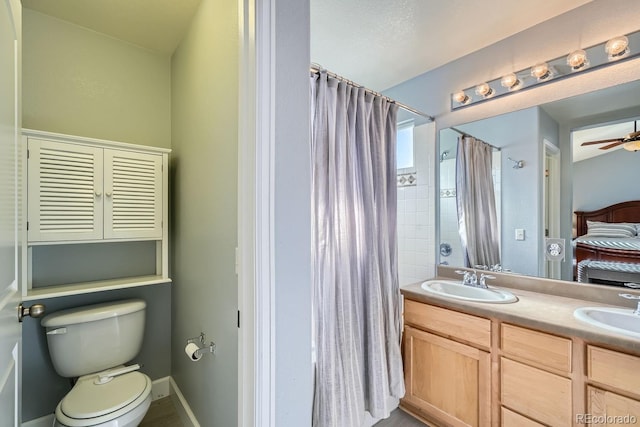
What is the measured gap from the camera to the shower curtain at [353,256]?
55.3 inches

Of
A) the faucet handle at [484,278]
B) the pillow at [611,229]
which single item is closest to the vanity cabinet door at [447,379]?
the faucet handle at [484,278]

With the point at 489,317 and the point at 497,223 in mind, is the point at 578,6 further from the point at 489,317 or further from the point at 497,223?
the point at 489,317

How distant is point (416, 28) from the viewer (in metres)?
1.72

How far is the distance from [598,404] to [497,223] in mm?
1091

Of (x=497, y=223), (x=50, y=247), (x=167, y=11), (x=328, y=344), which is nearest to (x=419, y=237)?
(x=497, y=223)

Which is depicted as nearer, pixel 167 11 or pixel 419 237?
pixel 167 11

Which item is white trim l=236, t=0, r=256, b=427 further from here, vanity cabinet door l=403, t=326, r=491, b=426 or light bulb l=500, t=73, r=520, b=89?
light bulb l=500, t=73, r=520, b=89

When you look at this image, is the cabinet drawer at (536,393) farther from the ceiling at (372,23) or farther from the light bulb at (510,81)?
the ceiling at (372,23)

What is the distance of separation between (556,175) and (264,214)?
189 centimetres

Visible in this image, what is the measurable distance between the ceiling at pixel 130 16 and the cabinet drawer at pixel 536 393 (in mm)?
2571

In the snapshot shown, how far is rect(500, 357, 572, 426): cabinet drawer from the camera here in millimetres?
1191

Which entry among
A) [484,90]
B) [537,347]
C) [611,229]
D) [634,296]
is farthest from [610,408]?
[484,90]

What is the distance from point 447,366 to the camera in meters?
1.60

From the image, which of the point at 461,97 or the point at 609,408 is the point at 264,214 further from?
the point at 461,97
